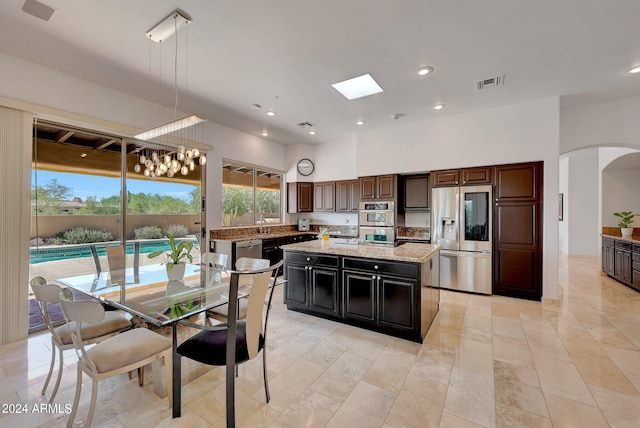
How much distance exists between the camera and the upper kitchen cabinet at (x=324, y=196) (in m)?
6.41

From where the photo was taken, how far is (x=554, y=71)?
3191 millimetres

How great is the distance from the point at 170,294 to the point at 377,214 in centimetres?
411

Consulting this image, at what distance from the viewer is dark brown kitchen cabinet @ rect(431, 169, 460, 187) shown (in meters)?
4.64

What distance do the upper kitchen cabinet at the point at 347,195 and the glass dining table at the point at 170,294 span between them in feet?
12.3

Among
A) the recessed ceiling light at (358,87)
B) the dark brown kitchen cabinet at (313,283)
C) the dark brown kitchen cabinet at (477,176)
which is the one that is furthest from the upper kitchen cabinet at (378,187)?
the dark brown kitchen cabinet at (313,283)

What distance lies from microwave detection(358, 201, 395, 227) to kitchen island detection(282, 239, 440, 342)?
1.83 metres

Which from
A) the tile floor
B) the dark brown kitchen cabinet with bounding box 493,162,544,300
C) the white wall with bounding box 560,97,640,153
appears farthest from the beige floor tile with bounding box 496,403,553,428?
the white wall with bounding box 560,97,640,153

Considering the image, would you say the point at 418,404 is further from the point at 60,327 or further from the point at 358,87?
the point at 358,87

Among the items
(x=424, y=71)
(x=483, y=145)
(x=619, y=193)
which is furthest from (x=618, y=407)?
(x=619, y=193)

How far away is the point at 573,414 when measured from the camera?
1.80 meters

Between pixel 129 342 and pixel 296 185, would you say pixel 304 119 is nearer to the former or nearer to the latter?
pixel 296 185

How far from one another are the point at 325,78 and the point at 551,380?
147 inches

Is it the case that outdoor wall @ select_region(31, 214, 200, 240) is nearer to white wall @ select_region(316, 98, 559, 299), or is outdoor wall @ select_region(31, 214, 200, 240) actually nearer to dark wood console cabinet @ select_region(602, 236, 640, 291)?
white wall @ select_region(316, 98, 559, 299)

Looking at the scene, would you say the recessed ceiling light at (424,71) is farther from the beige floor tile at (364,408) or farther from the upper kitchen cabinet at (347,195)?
the beige floor tile at (364,408)
